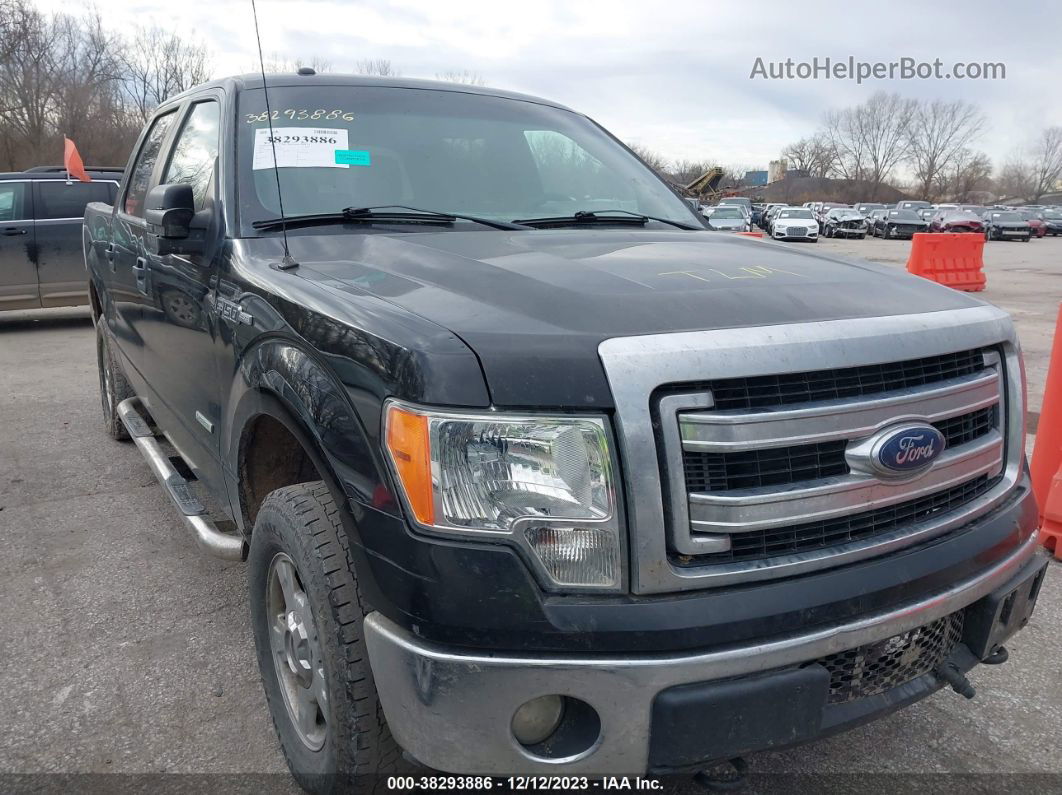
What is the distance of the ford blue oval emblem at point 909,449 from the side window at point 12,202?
10.5 m

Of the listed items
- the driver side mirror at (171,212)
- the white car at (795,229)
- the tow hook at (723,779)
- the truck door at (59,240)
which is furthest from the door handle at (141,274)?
the white car at (795,229)

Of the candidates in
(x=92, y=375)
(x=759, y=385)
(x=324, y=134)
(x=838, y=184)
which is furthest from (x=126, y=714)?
(x=838, y=184)

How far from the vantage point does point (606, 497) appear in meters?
1.65

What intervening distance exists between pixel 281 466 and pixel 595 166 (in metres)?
1.78

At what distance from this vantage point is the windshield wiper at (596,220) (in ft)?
9.70

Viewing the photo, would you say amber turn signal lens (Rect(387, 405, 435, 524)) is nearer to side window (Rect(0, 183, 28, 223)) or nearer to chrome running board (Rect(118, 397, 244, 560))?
chrome running board (Rect(118, 397, 244, 560))

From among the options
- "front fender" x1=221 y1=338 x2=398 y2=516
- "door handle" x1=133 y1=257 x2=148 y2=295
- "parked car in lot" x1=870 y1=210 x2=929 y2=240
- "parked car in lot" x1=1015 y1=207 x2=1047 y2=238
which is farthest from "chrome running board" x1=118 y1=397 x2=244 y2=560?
"parked car in lot" x1=1015 y1=207 x2=1047 y2=238

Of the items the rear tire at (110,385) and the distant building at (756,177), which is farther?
the distant building at (756,177)

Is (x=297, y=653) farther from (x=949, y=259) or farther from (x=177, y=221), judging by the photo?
(x=949, y=259)

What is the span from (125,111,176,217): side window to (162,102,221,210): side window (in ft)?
1.12

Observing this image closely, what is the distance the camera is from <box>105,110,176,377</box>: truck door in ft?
12.3

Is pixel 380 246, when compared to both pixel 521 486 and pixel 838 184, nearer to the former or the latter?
pixel 521 486

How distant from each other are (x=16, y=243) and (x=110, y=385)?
574cm

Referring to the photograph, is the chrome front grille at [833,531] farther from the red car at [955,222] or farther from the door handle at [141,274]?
the red car at [955,222]
